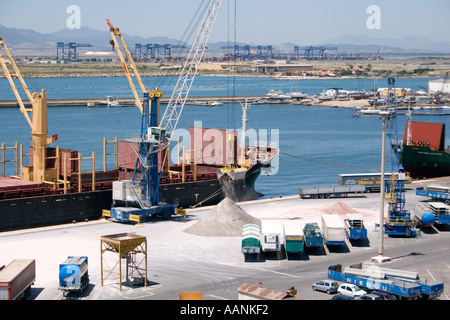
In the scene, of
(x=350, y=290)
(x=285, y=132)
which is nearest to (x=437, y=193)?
(x=350, y=290)

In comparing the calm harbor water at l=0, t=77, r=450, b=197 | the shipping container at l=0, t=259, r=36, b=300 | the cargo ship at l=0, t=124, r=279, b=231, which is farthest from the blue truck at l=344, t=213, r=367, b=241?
the calm harbor water at l=0, t=77, r=450, b=197

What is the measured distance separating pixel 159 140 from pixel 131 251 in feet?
49.4

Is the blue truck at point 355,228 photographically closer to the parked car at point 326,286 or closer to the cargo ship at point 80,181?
the parked car at point 326,286

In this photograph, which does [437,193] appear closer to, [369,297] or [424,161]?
[424,161]

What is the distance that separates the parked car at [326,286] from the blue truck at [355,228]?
9.59m

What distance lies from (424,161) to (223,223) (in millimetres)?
33394

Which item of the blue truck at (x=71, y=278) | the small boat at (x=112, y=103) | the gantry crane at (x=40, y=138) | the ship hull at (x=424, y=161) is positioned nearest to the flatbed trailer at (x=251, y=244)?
the blue truck at (x=71, y=278)

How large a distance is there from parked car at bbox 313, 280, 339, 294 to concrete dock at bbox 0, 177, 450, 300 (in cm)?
26

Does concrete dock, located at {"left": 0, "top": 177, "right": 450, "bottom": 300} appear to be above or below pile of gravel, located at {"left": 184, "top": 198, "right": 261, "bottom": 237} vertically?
below

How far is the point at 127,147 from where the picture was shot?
55.1 m

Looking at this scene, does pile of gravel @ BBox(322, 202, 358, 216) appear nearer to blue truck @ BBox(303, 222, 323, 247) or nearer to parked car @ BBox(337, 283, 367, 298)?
blue truck @ BBox(303, 222, 323, 247)

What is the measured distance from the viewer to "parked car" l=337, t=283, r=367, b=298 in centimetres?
2874

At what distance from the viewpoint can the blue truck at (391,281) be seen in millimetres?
28281
